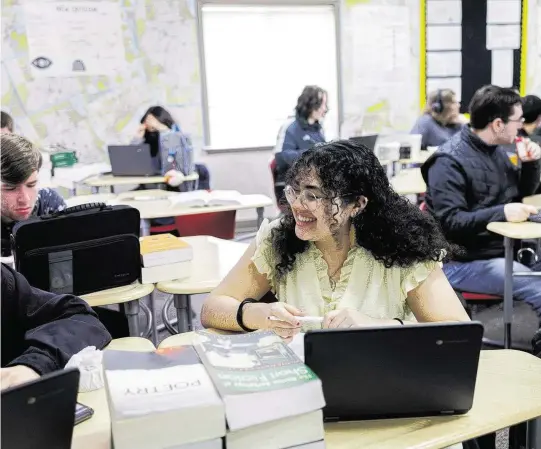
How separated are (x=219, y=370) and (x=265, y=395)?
0.09m

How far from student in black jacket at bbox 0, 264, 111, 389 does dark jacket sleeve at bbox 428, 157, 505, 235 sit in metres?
1.75

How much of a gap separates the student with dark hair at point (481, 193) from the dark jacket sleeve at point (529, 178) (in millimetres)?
191

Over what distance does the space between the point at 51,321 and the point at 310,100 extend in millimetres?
3782

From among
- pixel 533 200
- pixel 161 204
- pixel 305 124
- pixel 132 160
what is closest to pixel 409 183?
pixel 305 124

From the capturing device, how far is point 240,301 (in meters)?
1.74

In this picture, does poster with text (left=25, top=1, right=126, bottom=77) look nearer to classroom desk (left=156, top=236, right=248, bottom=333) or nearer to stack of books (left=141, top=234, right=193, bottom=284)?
classroom desk (left=156, top=236, right=248, bottom=333)

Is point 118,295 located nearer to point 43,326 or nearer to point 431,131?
point 43,326

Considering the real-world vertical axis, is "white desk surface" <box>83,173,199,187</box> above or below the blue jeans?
above

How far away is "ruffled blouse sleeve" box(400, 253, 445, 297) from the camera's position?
64.4 inches

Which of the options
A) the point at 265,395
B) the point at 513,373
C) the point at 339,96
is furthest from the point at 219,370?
the point at 339,96

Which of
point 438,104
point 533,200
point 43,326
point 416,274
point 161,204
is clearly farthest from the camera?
point 438,104

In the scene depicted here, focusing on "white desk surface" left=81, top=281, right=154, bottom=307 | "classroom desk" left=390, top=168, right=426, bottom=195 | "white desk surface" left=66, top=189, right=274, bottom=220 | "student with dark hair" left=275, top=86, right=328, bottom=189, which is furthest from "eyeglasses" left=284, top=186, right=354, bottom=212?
"student with dark hair" left=275, top=86, right=328, bottom=189

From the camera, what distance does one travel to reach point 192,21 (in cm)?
561

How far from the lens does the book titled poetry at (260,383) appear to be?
0.90 meters
